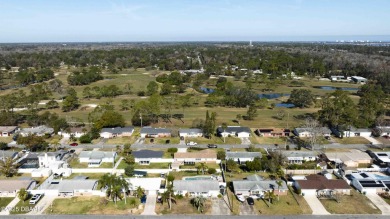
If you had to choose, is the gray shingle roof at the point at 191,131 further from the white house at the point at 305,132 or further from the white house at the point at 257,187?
the white house at the point at 257,187

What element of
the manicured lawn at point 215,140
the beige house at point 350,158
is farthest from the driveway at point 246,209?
the manicured lawn at point 215,140

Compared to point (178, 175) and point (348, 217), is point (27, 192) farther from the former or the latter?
point (348, 217)

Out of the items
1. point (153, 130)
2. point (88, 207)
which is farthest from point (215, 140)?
point (88, 207)

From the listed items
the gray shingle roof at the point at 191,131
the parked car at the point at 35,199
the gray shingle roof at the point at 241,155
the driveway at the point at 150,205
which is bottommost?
the driveway at the point at 150,205

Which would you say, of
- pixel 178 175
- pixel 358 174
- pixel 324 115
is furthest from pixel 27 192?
pixel 324 115

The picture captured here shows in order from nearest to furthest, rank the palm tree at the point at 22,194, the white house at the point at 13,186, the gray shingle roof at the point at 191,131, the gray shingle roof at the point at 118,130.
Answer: the palm tree at the point at 22,194, the white house at the point at 13,186, the gray shingle roof at the point at 191,131, the gray shingle roof at the point at 118,130


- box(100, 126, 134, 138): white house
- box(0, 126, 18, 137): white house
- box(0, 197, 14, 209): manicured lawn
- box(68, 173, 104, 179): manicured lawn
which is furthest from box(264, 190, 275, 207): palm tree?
box(0, 126, 18, 137): white house

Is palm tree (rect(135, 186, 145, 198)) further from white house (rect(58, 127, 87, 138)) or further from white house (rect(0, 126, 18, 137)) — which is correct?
white house (rect(0, 126, 18, 137))

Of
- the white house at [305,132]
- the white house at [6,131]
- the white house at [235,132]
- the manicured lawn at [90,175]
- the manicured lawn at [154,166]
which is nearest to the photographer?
the manicured lawn at [90,175]

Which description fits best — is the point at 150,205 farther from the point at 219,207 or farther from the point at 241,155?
the point at 241,155
